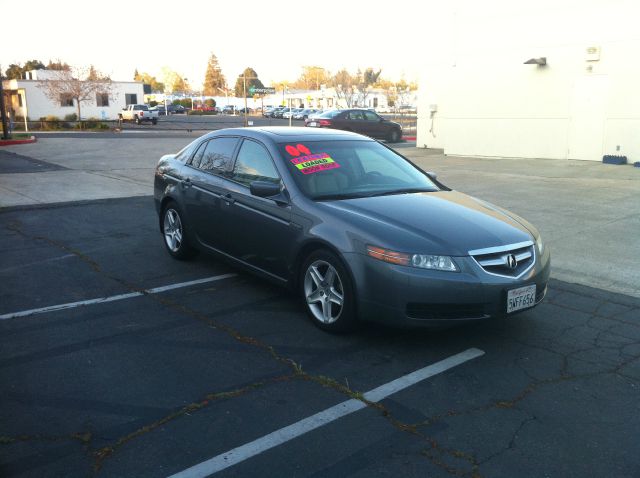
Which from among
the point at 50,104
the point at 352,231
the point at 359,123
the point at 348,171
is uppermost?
the point at 50,104

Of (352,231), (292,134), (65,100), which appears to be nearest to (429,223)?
(352,231)

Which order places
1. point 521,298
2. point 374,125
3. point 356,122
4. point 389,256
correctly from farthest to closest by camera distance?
1. point 374,125
2. point 356,122
3. point 521,298
4. point 389,256

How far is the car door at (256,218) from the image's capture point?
5254 mm

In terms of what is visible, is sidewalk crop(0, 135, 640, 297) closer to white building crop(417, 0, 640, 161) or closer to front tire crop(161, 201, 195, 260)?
white building crop(417, 0, 640, 161)

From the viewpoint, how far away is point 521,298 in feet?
14.8

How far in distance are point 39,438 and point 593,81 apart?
60.4ft

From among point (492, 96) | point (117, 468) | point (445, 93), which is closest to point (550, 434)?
point (117, 468)

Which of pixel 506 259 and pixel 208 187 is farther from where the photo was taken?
pixel 208 187

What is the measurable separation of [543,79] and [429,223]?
1657cm

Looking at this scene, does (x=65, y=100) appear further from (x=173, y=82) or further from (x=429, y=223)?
(x=173, y=82)

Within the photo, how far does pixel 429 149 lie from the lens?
1009 inches

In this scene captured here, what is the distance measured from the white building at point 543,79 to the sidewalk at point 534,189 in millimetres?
952

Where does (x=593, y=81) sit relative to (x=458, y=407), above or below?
above

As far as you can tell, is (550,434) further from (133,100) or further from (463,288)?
(133,100)
